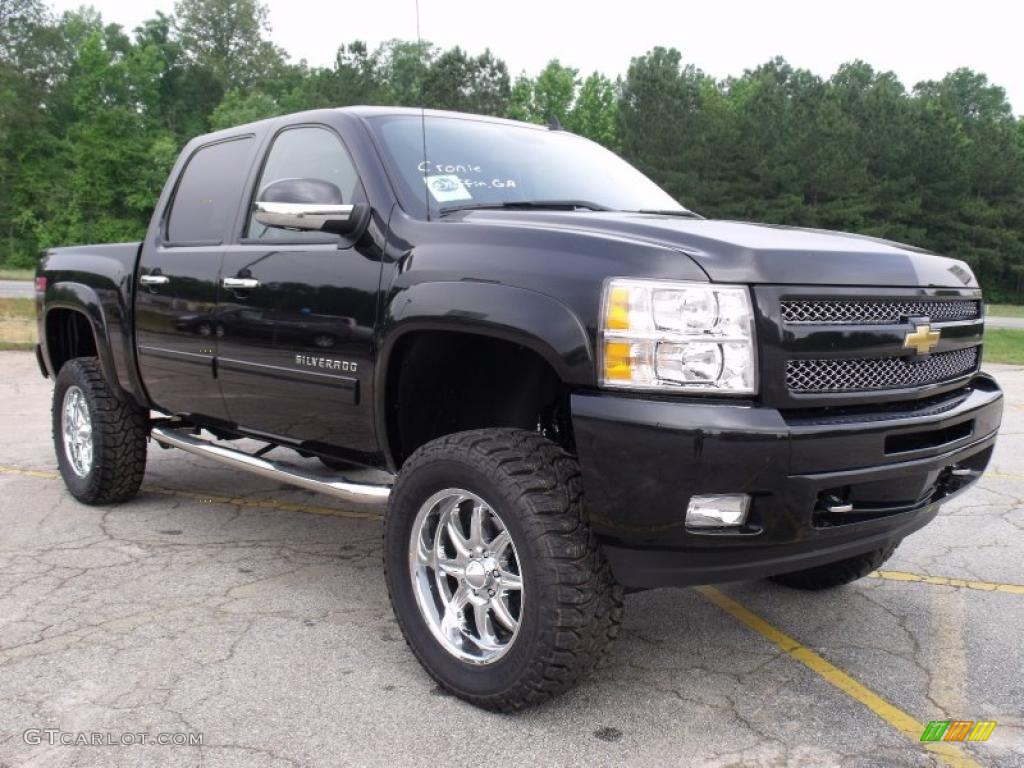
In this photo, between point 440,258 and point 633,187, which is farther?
point 633,187

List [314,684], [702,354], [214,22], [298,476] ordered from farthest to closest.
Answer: [214,22]
[298,476]
[314,684]
[702,354]

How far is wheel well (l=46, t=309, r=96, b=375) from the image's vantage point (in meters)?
5.75

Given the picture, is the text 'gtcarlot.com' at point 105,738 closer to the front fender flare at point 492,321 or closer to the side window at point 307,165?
the front fender flare at point 492,321

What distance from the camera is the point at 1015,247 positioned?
4788 centimetres

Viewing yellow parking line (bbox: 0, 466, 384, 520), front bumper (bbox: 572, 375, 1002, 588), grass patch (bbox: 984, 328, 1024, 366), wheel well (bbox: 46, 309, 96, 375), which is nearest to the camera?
front bumper (bbox: 572, 375, 1002, 588)

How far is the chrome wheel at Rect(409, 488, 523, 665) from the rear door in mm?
1613

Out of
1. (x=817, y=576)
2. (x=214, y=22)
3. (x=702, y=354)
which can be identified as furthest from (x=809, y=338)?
(x=214, y=22)

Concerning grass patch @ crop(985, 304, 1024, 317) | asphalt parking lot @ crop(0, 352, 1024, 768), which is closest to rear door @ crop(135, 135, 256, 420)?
asphalt parking lot @ crop(0, 352, 1024, 768)

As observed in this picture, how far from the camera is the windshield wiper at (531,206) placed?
3.50 metres

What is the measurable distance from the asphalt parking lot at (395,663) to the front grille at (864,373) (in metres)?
1.02

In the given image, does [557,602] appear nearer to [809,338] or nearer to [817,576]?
[809,338]

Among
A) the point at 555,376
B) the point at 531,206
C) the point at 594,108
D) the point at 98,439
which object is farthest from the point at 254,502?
the point at 594,108

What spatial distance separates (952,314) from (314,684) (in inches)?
97.1
